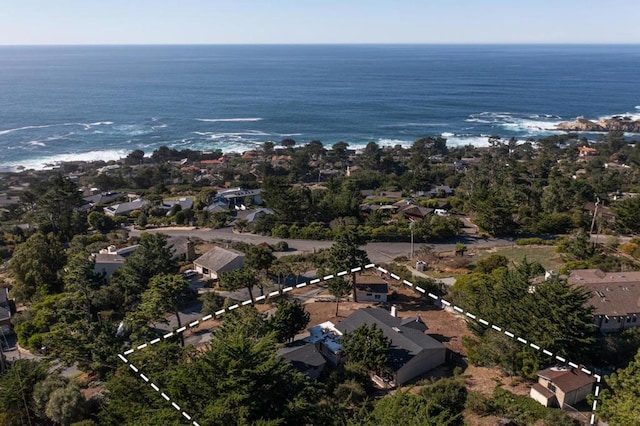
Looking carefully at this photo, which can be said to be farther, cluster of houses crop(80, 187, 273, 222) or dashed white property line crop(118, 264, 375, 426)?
cluster of houses crop(80, 187, 273, 222)

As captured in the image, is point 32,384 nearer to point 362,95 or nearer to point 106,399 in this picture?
point 106,399

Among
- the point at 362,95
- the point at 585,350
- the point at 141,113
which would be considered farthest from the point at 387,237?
the point at 362,95

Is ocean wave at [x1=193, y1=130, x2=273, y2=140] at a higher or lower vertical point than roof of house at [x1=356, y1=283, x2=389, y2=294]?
lower

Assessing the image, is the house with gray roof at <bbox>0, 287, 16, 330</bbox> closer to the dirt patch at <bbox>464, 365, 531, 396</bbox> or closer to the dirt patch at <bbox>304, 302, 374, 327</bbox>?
the dirt patch at <bbox>304, 302, 374, 327</bbox>

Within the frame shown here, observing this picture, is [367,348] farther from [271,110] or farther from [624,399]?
[271,110]

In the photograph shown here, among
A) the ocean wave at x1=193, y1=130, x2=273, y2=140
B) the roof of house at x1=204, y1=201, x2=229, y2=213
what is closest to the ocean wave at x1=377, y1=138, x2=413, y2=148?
the ocean wave at x1=193, y1=130, x2=273, y2=140

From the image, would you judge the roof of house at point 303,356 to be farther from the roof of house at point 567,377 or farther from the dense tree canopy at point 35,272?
the dense tree canopy at point 35,272

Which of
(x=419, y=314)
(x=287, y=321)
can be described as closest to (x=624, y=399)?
(x=419, y=314)

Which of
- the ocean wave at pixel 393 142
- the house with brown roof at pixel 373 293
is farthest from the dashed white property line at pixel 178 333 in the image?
the ocean wave at pixel 393 142
